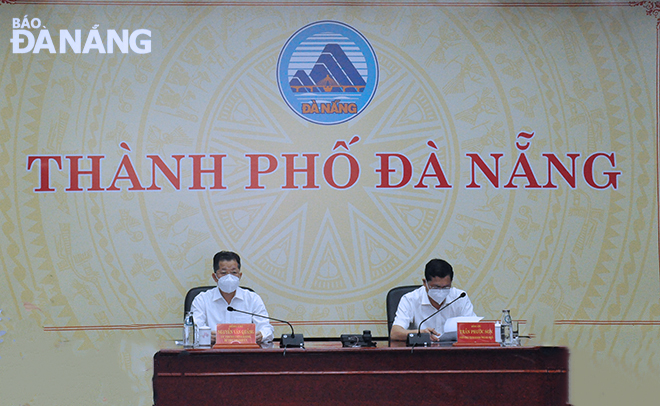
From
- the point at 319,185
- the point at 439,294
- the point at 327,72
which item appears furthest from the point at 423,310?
the point at 327,72

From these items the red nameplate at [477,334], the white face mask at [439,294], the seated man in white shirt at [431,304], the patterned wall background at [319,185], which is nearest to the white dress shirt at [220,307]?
the patterned wall background at [319,185]

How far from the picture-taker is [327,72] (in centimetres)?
478

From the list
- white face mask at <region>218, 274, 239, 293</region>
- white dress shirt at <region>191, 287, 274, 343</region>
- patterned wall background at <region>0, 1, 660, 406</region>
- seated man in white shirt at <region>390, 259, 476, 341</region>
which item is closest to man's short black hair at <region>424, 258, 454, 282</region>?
seated man in white shirt at <region>390, 259, 476, 341</region>

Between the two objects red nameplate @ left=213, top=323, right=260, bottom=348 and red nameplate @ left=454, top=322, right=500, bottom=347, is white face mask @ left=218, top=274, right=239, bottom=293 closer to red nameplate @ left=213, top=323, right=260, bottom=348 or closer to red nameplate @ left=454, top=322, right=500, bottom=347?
red nameplate @ left=213, top=323, right=260, bottom=348

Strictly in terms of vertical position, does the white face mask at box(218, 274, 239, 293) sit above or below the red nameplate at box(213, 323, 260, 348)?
above

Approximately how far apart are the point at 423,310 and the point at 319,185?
111cm

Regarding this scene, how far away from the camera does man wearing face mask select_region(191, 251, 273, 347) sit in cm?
412

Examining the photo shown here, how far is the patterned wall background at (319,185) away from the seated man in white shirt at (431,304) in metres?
0.59

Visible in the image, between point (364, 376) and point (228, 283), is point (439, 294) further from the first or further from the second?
point (228, 283)

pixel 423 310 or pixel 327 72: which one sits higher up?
pixel 327 72

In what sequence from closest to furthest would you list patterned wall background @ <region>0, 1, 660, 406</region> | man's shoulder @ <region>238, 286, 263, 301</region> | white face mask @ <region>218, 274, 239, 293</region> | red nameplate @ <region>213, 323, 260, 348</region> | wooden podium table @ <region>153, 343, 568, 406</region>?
1. wooden podium table @ <region>153, 343, 568, 406</region>
2. red nameplate @ <region>213, 323, 260, 348</region>
3. white face mask @ <region>218, 274, 239, 293</region>
4. man's shoulder @ <region>238, 286, 263, 301</region>
5. patterned wall background @ <region>0, 1, 660, 406</region>

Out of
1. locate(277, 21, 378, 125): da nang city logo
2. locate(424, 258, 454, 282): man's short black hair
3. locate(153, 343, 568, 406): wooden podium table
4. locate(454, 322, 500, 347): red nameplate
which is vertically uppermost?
locate(277, 21, 378, 125): da nang city logo

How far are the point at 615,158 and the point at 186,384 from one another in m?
3.18

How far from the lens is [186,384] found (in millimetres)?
3104
